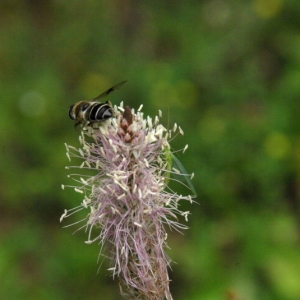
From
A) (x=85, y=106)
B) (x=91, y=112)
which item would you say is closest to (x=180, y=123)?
(x=85, y=106)

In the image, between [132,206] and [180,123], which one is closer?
[132,206]

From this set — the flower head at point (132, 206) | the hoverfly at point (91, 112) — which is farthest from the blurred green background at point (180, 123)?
the hoverfly at point (91, 112)

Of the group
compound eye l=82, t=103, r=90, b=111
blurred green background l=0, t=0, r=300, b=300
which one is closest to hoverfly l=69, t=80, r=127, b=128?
compound eye l=82, t=103, r=90, b=111

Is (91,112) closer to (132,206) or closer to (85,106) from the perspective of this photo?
(85,106)

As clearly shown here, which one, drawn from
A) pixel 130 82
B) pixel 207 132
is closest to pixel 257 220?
pixel 207 132

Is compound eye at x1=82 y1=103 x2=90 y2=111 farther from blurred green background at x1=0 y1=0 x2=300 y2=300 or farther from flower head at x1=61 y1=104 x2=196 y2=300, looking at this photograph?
blurred green background at x1=0 y1=0 x2=300 y2=300

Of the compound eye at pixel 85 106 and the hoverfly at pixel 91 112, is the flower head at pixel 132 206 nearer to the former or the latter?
the hoverfly at pixel 91 112
